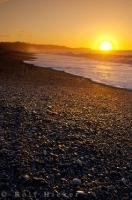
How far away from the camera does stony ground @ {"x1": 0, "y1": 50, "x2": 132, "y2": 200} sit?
26.3 ft

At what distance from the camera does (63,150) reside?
1022cm

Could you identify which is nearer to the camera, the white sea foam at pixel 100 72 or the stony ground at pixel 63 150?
the stony ground at pixel 63 150

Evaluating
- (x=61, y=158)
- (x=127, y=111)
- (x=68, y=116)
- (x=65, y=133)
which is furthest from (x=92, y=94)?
(x=61, y=158)

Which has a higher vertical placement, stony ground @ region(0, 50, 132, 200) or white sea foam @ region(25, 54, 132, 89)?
white sea foam @ region(25, 54, 132, 89)

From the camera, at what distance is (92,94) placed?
72.2ft

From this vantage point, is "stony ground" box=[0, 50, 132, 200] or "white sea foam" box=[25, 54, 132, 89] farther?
"white sea foam" box=[25, 54, 132, 89]

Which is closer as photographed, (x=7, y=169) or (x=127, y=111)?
(x=7, y=169)

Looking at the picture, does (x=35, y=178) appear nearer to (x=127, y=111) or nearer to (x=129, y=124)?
(x=129, y=124)

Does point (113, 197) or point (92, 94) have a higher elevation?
point (92, 94)

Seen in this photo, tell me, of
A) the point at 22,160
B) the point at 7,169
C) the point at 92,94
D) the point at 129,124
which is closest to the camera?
the point at 7,169

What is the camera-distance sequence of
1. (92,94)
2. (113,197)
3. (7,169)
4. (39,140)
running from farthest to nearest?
(92,94), (39,140), (7,169), (113,197)

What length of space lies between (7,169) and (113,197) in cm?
284

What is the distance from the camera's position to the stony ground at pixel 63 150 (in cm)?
801

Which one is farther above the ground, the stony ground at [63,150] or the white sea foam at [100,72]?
the white sea foam at [100,72]
